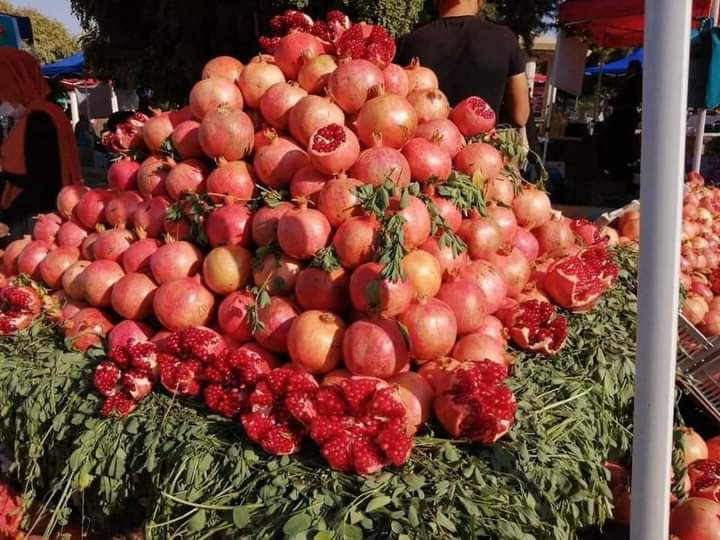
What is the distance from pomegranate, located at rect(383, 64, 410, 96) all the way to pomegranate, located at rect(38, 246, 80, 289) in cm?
153

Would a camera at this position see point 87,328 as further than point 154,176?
No

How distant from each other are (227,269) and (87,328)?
59 centimetres

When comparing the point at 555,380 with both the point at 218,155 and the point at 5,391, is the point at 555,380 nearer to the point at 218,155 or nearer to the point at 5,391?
the point at 218,155

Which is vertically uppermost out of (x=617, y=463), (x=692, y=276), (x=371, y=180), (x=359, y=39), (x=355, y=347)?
(x=359, y=39)

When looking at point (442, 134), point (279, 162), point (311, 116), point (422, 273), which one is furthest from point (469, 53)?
point (422, 273)

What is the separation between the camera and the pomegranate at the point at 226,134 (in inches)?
89.1

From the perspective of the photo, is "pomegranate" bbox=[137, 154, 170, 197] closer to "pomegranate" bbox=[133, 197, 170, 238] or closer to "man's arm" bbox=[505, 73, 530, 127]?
"pomegranate" bbox=[133, 197, 170, 238]

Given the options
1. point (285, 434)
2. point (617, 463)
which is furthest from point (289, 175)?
point (617, 463)

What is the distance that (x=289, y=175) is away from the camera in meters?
2.21

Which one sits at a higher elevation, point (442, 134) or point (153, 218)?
point (442, 134)

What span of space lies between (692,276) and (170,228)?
10.3 ft

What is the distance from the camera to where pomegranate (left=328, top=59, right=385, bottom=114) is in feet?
7.37

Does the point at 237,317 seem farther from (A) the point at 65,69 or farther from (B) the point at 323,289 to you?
(A) the point at 65,69

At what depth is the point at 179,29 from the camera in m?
5.21
